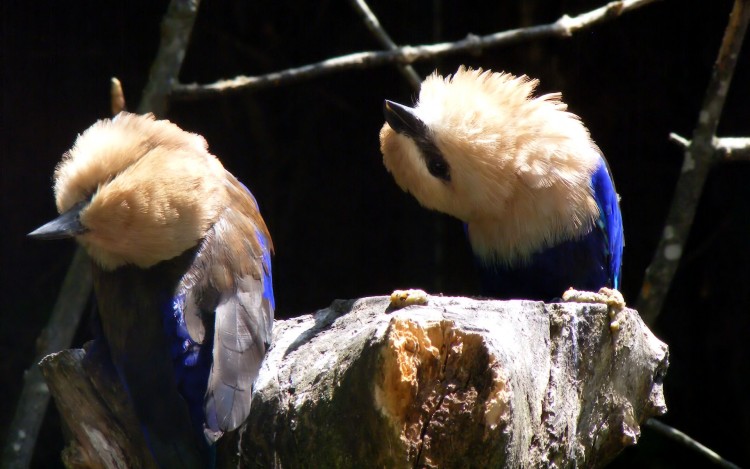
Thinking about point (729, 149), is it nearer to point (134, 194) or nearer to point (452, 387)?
point (452, 387)

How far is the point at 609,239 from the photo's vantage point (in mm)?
3287

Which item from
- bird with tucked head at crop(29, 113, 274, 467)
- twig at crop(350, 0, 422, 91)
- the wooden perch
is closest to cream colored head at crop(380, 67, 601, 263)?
the wooden perch

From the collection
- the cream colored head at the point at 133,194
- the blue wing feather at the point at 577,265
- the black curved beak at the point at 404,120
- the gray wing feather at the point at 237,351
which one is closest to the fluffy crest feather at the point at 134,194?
the cream colored head at the point at 133,194

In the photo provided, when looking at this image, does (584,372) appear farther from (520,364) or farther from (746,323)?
(746,323)

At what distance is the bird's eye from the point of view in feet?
9.48

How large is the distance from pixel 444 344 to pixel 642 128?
3.24m

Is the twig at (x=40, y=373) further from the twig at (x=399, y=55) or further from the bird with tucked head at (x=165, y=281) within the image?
the bird with tucked head at (x=165, y=281)

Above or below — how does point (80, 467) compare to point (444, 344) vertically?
below

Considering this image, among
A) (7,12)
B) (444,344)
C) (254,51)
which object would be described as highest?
(7,12)

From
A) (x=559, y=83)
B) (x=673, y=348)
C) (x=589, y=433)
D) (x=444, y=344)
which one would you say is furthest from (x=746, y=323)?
(x=444, y=344)

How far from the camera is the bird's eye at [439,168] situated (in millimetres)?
2889

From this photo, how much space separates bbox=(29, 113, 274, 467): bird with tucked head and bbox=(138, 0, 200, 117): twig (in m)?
1.27

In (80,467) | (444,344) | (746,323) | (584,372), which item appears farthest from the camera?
(746,323)

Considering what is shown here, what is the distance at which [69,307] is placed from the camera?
3.96 meters
